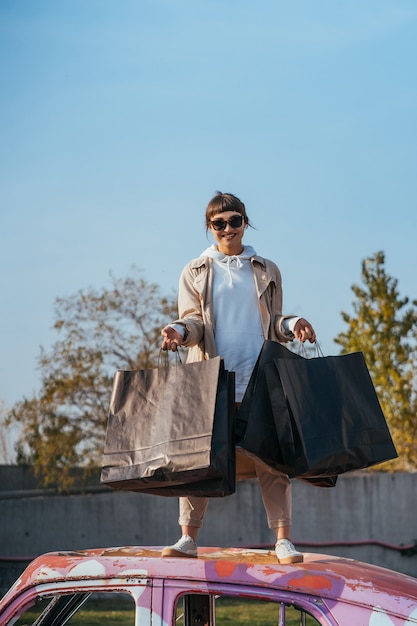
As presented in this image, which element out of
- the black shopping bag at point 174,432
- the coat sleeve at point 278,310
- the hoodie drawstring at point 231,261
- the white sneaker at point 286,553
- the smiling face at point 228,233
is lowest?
the white sneaker at point 286,553

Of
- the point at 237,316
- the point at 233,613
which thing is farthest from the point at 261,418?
the point at 233,613

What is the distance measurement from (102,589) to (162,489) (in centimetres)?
58

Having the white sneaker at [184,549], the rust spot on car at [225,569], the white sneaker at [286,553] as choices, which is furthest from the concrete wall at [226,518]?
the rust spot on car at [225,569]

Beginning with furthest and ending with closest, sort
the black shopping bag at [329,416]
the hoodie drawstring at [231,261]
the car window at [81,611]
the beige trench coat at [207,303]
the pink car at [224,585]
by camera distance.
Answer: the hoodie drawstring at [231,261] < the beige trench coat at [207,303] < the car window at [81,611] < the black shopping bag at [329,416] < the pink car at [224,585]

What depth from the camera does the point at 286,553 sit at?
3650 mm

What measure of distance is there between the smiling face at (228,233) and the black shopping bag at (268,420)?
3.16ft

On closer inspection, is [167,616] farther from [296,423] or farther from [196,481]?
[296,423]

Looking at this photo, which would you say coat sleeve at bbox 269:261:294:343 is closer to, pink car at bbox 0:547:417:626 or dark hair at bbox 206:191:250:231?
dark hair at bbox 206:191:250:231

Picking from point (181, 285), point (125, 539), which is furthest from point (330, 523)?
point (181, 285)

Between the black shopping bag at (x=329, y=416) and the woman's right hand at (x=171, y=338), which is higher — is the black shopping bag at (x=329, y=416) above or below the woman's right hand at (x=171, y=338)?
below

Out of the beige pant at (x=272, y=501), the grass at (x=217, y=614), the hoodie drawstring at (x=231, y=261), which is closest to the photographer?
the beige pant at (x=272, y=501)

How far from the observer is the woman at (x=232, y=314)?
4.14 meters

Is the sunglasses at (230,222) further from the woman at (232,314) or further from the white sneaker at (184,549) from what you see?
the white sneaker at (184,549)

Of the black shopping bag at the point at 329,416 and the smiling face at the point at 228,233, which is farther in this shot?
the smiling face at the point at 228,233
